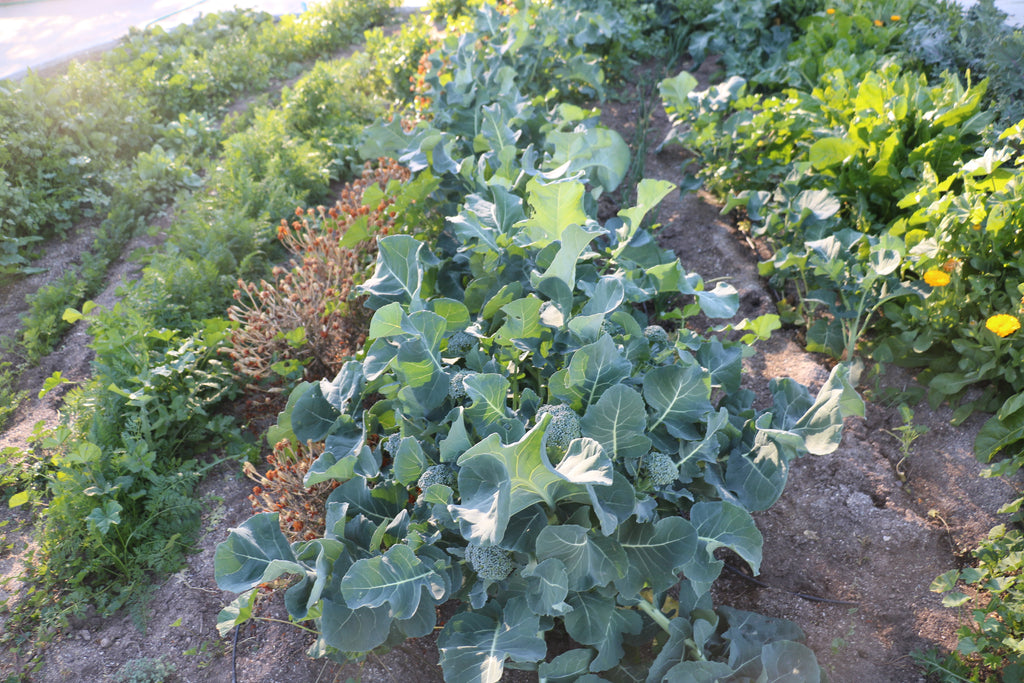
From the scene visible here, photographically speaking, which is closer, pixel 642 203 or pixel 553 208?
pixel 553 208

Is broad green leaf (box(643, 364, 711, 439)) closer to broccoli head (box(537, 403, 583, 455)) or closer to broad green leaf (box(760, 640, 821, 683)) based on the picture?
broccoli head (box(537, 403, 583, 455))

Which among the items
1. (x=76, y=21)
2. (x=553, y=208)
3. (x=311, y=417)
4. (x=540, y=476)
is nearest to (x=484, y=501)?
(x=540, y=476)

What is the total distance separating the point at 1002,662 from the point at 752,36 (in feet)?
15.1

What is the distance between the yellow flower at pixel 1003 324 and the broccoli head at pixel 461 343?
177 centimetres

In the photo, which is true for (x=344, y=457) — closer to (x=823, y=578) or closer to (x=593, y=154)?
(x=823, y=578)

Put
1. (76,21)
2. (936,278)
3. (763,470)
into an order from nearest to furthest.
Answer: (763,470) < (936,278) < (76,21)

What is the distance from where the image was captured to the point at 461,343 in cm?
202

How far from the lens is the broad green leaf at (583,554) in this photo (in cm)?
145

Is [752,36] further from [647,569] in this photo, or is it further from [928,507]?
[647,569]

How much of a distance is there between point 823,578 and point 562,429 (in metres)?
1.17

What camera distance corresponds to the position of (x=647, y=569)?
5.25 feet

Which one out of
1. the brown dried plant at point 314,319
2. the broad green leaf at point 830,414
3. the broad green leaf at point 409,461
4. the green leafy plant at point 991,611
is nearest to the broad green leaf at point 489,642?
the broad green leaf at point 409,461

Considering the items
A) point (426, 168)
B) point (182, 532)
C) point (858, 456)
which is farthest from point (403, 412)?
point (858, 456)

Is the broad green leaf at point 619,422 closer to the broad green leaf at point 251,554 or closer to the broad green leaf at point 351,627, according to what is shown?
the broad green leaf at point 351,627
